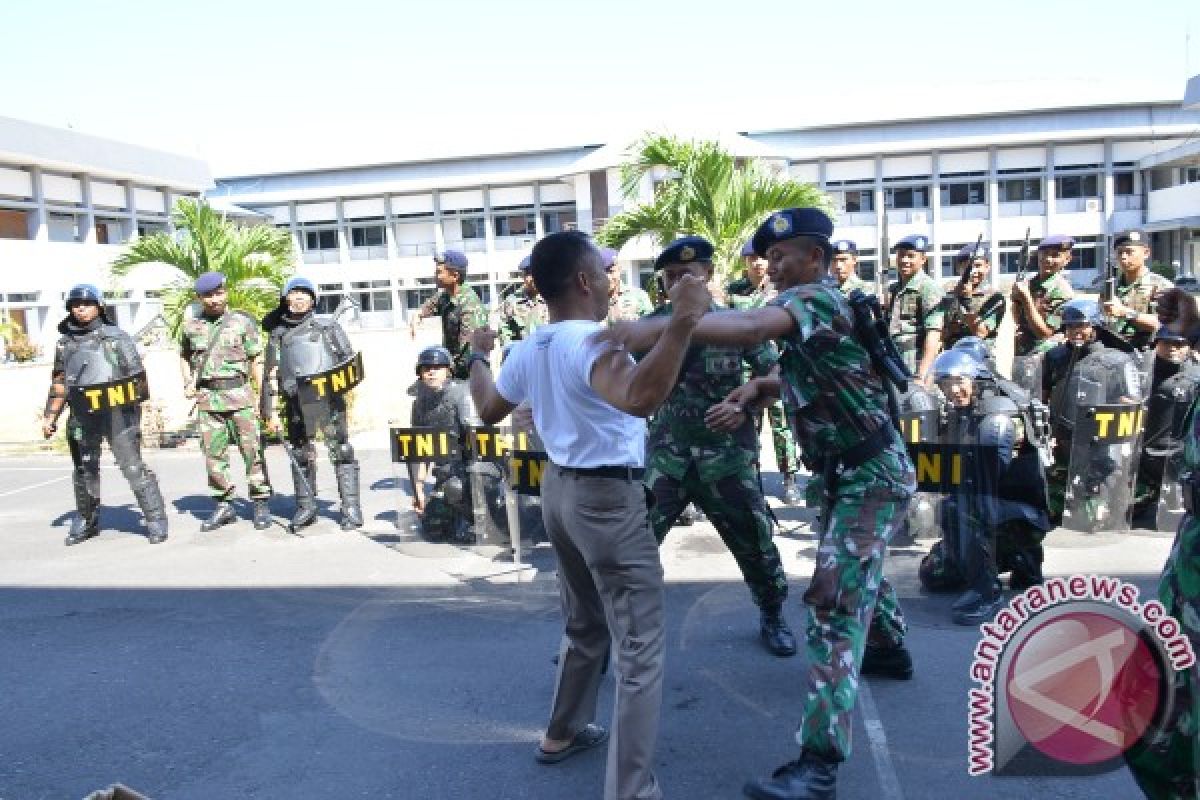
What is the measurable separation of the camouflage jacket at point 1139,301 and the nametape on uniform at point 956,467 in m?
2.36

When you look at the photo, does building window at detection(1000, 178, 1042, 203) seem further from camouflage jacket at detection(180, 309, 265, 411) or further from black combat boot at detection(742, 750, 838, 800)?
black combat boot at detection(742, 750, 838, 800)

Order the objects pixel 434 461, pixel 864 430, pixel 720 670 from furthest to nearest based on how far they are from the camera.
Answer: pixel 434 461 < pixel 720 670 < pixel 864 430

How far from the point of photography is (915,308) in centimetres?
781

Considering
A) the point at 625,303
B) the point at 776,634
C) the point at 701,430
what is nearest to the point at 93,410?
the point at 625,303

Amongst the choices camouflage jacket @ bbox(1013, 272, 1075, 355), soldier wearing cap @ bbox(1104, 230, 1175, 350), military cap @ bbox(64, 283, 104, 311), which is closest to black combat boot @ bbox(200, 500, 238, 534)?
military cap @ bbox(64, 283, 104, 311)

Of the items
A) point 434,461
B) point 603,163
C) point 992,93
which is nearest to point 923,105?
point 992,93

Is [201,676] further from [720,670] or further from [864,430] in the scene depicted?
[864,430]

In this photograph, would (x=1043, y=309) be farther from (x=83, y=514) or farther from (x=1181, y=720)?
(x=83, y=514)

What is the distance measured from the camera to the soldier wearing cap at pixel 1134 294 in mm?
6586

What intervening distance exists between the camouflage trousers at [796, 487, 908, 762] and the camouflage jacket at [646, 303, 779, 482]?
3.70ft

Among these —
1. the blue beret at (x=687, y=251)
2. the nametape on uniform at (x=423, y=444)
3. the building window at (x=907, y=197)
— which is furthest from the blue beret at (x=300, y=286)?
the building window at (x=907, y=197)

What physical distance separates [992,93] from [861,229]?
955 centimetres

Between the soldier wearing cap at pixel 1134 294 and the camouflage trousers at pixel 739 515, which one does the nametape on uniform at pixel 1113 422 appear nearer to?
the soldier wearing cap at pixel 1134 294

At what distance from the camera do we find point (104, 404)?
24.7ft
